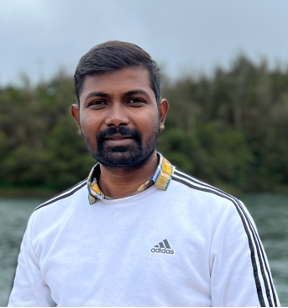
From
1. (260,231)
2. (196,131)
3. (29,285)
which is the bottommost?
(196,131)

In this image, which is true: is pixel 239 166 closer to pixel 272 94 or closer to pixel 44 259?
pixel 272 94

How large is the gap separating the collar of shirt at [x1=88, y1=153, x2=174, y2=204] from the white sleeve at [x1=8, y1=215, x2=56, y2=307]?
0.88 ft

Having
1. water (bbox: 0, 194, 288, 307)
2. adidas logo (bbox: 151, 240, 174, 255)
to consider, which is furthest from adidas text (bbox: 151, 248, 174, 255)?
water (bbox: 0, 194, 288, 307)

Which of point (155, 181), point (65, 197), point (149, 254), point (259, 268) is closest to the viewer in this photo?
point (259, 268)

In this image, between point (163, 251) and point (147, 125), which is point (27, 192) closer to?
point (147, 125)

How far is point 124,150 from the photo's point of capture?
1.45 meters

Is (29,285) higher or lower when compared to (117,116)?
lower

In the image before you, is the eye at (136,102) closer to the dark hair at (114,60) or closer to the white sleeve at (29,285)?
the dark hair at (114,60)

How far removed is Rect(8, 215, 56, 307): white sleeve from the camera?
149 centimetres

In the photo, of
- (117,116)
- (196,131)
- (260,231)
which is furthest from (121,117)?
(196,131)

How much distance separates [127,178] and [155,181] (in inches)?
4.6

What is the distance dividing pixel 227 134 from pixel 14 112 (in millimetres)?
16890

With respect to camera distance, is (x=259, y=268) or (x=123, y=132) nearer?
(x=259, y=268)

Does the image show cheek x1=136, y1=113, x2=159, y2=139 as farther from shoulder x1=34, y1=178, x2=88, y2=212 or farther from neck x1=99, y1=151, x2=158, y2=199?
shoulder x1=34, y1=178, x2=88, y2=212
